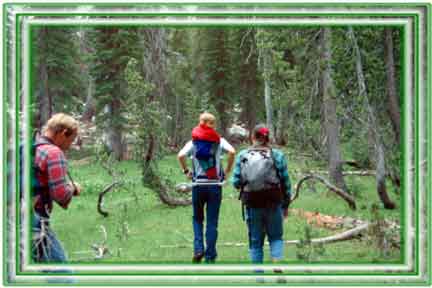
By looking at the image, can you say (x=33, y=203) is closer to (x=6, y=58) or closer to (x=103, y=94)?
A: (x=6, y=58)

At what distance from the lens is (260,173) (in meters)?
5.86

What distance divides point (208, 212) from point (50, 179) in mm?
2646

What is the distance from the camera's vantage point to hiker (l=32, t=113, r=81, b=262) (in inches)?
185

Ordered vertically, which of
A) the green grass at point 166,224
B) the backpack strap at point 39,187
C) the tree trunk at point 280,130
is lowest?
the green grass at point 166,224

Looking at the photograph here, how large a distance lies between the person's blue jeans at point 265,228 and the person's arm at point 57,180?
2.10 meters

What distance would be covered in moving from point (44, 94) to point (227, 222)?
4.87 metres

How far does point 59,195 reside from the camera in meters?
4.69

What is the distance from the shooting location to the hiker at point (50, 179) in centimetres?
470

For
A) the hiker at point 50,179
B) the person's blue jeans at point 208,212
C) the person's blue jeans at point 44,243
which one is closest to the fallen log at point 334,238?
the person's blue jeans at point 208,212

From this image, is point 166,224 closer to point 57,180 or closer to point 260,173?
point 260,173

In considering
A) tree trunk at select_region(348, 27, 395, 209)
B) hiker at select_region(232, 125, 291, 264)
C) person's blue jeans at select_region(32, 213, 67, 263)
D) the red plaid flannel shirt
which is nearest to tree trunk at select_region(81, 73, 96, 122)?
tree trunk at select_region(348, 27, 395, 209)

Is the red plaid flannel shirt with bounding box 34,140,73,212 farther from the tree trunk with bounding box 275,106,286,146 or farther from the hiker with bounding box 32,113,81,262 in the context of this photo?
A: the tree trunk with bounding box 275,106,286,146

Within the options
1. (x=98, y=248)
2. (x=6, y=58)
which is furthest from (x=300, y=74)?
(x=6, y=58)

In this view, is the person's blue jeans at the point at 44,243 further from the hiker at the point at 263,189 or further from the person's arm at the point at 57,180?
the hiker at the point at 263,189
